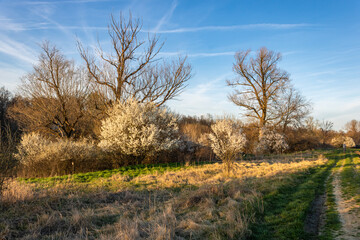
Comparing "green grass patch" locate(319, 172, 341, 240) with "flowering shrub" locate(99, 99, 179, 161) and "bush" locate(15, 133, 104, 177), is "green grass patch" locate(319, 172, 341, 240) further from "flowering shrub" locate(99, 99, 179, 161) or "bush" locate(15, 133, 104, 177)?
"bush" locate(15, 133, 104, 177)

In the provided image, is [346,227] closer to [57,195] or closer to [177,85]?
[57,195]

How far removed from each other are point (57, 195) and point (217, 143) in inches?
490

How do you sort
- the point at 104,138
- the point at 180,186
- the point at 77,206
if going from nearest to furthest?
1. the point at 77,206
2. the point at 180,186
3. the point at 104,138

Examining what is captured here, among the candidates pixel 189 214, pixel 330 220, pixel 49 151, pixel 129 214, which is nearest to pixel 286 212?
pixel 330 220

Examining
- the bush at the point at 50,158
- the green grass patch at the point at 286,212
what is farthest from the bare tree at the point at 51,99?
the green grass patch at the point at 286,212

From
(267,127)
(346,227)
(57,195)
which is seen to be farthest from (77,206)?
(267,127)

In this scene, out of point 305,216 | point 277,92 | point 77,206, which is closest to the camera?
point 305,216

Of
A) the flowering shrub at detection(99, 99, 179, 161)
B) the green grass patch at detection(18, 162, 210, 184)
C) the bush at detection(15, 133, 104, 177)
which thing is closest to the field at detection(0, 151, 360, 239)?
the green grass patch at detection(18, 162, 210, 184)

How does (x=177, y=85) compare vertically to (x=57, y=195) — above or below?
above

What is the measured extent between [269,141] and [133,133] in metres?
18.3

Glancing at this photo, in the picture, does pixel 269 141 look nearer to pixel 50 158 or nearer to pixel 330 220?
pixel 50 158

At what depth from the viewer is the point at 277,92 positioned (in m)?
28.5

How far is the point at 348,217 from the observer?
18.4 feet

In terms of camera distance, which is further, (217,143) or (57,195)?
(217,143)
